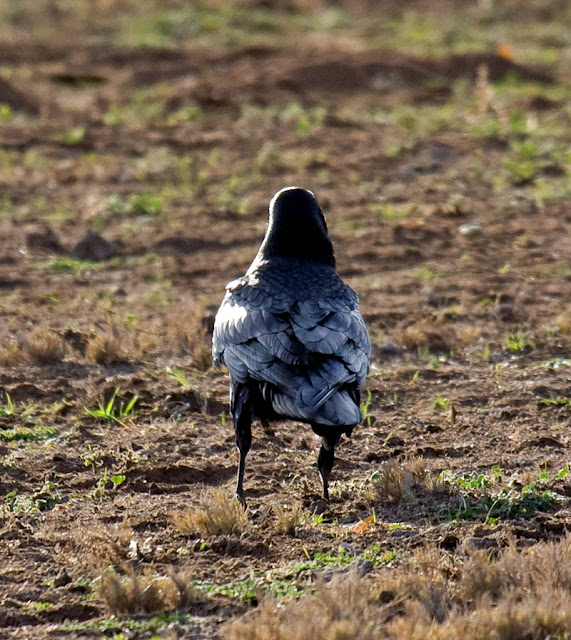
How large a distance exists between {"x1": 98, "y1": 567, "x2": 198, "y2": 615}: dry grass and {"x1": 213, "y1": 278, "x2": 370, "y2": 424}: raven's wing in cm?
109

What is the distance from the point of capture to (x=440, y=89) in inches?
730

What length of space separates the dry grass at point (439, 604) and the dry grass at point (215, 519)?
0.80m

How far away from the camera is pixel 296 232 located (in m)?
6.81

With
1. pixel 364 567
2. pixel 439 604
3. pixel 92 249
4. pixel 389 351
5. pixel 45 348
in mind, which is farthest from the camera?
pixel 92 249

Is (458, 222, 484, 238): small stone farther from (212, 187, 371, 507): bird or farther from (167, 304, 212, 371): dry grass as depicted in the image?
(212, 187, 371, 507): bird

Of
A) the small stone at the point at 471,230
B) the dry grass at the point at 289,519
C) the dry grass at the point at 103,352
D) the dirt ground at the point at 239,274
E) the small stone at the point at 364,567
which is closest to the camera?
the small stone at the point at 364,567

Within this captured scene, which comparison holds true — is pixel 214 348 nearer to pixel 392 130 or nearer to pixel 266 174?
pixel 266 174

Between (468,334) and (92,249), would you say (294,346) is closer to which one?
(468,334)

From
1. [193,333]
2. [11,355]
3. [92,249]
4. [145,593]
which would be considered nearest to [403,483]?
[145,593]

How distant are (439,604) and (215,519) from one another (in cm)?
133

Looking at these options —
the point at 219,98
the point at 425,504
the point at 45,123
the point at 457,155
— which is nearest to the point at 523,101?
the point at 457,155

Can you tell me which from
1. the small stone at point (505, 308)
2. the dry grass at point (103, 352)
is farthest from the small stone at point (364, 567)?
the small stone at point (505, 308)

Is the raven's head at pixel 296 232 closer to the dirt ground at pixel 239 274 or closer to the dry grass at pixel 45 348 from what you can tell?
the dirt ground at pixel 239 274

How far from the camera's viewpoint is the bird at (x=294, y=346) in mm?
5582
